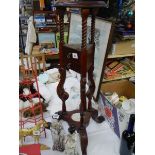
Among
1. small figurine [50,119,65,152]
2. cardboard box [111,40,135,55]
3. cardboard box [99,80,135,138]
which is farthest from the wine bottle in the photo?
cardboard box [111,40,135,55]

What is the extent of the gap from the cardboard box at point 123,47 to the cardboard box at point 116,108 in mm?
270

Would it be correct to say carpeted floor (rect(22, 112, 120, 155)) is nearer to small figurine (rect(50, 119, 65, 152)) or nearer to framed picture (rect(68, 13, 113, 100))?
small figurine (rect(50, 119, 65, 152))

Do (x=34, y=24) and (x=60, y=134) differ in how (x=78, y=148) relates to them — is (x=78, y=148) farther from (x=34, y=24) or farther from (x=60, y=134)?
(x=34, y=24)

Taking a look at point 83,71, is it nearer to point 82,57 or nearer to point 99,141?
point 82,57

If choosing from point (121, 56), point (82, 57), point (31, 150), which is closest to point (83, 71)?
point (82, 57)

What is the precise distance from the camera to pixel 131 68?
185 cm

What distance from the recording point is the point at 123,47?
5.67 ft

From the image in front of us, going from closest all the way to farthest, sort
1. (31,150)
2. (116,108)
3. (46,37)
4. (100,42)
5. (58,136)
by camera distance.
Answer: (31,150) → (58,136) → (116,108) → (100,42) → (46,37)

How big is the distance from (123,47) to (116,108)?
55 centimetres

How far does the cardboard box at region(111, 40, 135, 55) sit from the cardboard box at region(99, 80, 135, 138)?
0.27 meters

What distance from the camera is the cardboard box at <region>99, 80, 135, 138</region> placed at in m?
1.43

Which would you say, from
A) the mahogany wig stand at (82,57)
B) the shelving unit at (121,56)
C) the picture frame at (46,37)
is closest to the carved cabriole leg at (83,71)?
the mahogany wig stand at (82,57)

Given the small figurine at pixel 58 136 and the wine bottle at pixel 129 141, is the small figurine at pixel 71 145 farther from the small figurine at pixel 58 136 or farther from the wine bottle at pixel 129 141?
the wine bottle at pixel 129 141

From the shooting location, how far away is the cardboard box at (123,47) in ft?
5.58
